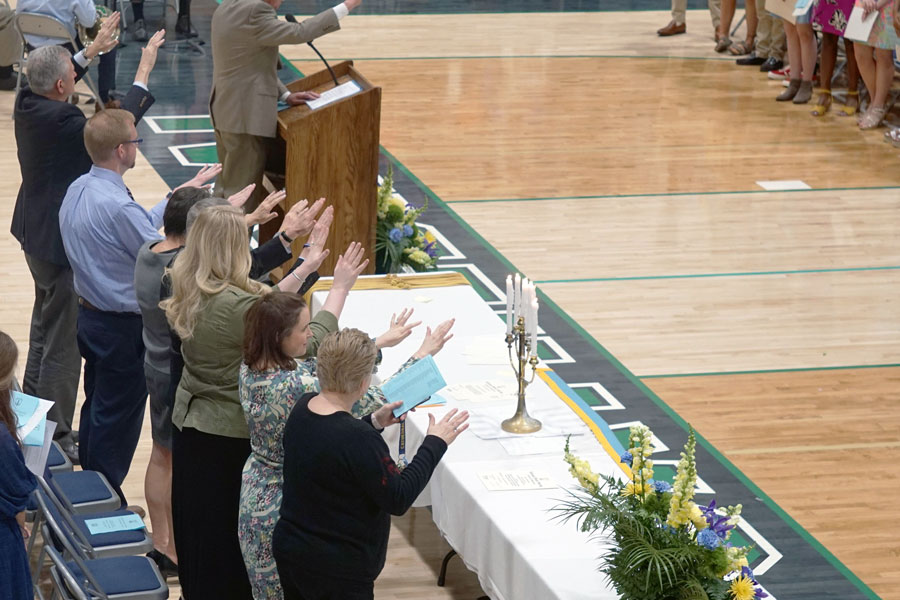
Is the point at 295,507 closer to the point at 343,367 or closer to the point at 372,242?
the point at 343,367

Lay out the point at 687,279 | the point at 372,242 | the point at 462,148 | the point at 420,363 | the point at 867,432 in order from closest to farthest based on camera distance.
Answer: the point at 420,363, the point at 867,432, the point at 372,242, the point at 687,279, the point at 462,148

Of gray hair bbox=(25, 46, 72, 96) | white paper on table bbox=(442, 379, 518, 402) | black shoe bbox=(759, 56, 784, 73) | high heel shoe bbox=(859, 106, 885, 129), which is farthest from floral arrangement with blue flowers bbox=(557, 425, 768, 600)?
black shoe bbox=(759, 56, 784, 73)

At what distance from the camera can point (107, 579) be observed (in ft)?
13.0

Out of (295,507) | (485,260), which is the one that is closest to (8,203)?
(485,260)

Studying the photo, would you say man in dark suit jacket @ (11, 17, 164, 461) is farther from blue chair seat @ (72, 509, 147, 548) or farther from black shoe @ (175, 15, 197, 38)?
black shoe @ (175, 15, 197, 38)

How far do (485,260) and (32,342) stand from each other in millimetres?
3459

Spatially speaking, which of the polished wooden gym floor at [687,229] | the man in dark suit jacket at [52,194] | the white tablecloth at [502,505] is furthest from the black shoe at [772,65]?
the man in dark suit jacket at [52,194]

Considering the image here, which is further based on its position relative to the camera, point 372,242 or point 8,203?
point 8,203

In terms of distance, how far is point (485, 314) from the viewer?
5.90 m

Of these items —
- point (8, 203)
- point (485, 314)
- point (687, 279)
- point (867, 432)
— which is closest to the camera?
point (485, 314)

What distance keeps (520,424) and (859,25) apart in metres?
8.14

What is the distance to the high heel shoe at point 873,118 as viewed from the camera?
39.1 ft

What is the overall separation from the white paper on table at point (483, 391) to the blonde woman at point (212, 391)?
0.86m

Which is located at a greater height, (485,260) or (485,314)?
(485,314)
